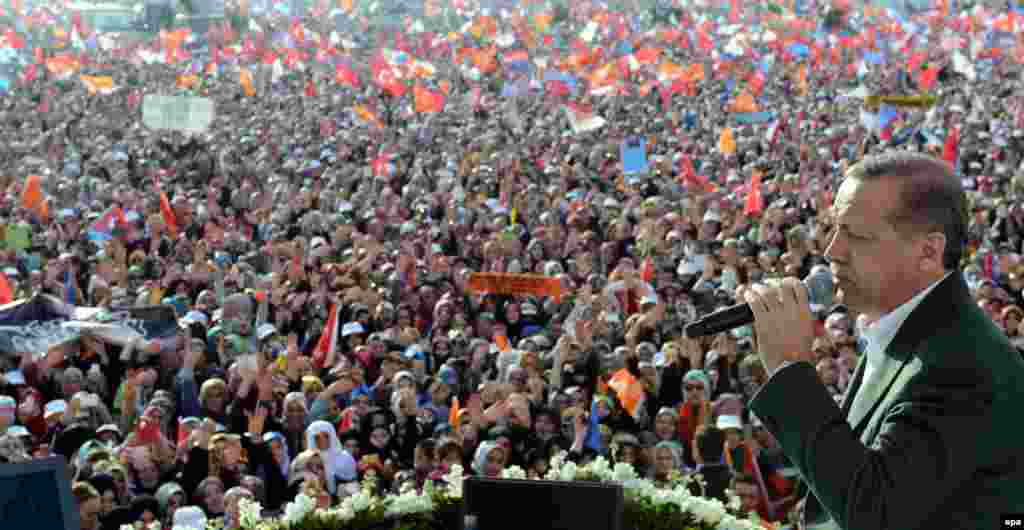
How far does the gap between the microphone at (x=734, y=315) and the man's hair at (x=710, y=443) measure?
18.7 ft

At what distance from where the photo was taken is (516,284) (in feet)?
43.0

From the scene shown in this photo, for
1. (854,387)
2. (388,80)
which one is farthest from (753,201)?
(854,387)

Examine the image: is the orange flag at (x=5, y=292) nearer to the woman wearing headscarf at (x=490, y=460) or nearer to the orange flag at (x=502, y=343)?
the orange flag at (x=502, y=343)

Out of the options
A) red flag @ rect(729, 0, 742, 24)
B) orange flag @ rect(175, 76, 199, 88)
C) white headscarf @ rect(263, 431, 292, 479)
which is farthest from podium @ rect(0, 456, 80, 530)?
red flag @ rect(729, 0, 742, 24)

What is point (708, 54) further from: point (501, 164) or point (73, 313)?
point (73, 313)

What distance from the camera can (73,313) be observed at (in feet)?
36.9

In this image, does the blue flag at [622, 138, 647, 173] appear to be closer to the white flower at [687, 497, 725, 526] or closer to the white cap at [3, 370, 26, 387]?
the white cap at [3, 370, 26, 387]

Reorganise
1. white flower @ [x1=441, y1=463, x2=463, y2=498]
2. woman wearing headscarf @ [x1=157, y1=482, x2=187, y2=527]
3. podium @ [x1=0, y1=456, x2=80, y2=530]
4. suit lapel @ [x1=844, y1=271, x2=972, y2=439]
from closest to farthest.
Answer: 1. suit lapel @ [x1=844, y1=271, x2=972, y2=439]
2. podium @ [x1=0, y1=456, x2=80, y2=530]
3. white flower @ [x1=441, y1=463, x2=463, y2=498]
4. woman wearing headscarf @ [x1=157, y1=482, x2=187, y2=527]

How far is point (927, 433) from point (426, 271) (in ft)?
40.1

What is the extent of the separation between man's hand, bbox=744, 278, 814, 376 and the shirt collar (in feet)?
0.38

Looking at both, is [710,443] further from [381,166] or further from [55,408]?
[381,166]

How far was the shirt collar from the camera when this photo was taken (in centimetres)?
237

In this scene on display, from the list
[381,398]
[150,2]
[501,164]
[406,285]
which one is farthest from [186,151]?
[150,2]

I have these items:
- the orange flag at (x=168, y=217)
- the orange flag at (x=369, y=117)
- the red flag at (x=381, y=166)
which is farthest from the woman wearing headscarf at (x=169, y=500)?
the orange flag at (x=369, y=117)
